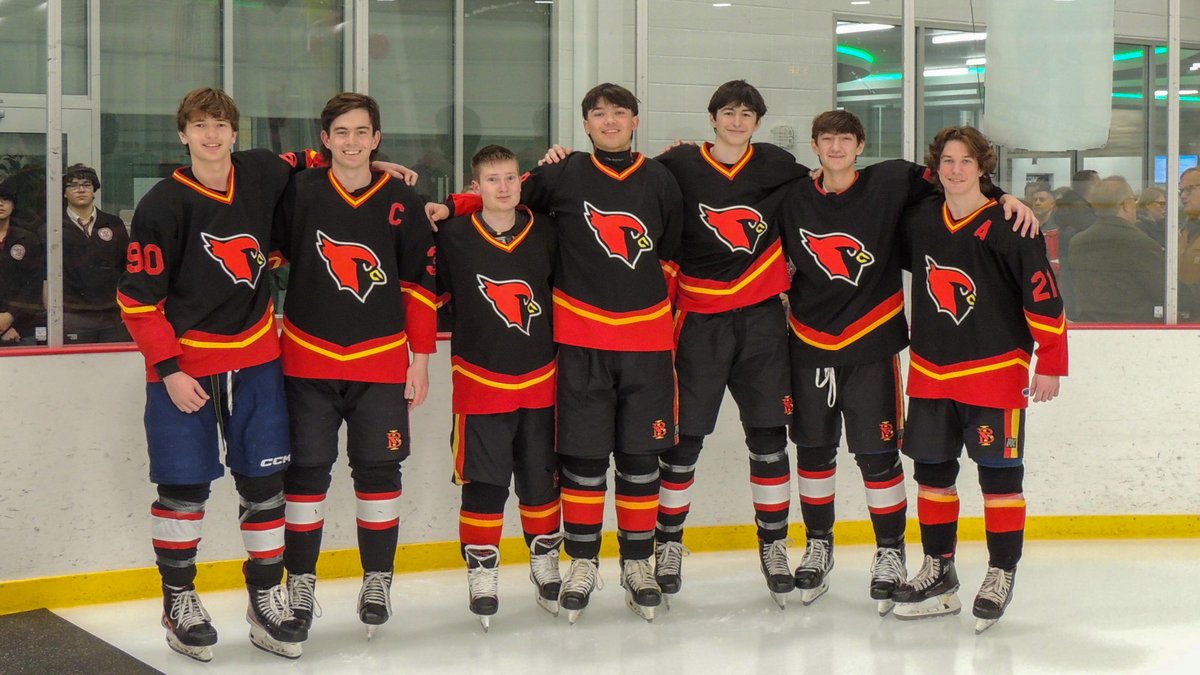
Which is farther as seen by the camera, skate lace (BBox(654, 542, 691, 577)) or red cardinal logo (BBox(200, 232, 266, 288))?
skate lace (BBox(654, 542, 691, 577))

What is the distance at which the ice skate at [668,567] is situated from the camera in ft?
10.4

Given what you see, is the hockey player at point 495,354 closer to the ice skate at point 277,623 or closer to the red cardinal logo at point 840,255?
the ice skate at point 277,623

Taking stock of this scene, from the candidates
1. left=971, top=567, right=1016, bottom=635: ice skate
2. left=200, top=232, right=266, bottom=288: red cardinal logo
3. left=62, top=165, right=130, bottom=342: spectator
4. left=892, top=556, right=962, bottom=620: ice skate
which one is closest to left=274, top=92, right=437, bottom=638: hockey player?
left=200, top=232, right=266, bottom=288: red cardinal logo

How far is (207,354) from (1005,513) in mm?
1888

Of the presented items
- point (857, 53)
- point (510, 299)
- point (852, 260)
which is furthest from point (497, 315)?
point (857, 53)

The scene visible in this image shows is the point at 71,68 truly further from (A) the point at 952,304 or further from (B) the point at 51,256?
(A) the point at 952,304

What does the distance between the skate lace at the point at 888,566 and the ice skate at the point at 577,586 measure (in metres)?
0.71

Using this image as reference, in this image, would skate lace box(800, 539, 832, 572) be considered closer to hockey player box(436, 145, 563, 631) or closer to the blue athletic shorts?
hockey player box(436, 145, 563, 631)

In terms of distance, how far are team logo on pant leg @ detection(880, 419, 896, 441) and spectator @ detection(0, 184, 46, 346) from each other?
7.23 ft

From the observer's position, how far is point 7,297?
3.28 meters

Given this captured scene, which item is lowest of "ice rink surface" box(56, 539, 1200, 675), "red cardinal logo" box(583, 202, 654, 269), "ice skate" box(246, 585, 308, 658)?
"ice rink surface" box(56, 539, 1200, 675)

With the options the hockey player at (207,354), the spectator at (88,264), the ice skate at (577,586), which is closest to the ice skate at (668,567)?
the ice skate at (577,586)

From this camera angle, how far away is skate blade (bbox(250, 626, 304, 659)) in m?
2.80

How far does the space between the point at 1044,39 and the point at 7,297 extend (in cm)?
336
